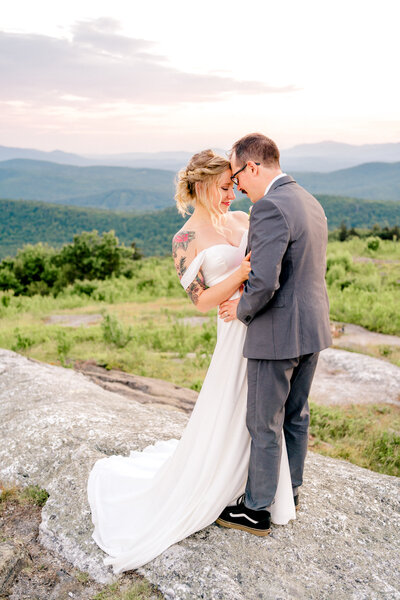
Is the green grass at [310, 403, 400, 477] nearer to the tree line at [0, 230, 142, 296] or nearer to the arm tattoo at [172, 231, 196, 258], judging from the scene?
the arm tattoo at [172, 231, 196, 258]

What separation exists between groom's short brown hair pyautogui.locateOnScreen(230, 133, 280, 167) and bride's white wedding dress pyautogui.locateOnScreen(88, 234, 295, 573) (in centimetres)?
61

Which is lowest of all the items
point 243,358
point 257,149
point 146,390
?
point 146,390

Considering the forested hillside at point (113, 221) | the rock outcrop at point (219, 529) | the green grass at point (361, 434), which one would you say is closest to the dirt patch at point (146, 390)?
the rock outcrop at point (219, 529)

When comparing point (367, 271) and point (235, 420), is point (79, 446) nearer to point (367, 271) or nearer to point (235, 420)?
point (235, 420)

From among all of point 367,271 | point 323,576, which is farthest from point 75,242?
point 323,576

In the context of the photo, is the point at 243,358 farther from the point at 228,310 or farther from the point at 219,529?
the point at 219,529

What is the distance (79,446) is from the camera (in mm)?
4574

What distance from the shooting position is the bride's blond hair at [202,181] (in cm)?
329

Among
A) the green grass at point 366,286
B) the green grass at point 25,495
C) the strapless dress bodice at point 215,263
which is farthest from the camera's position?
the green grass at point 366,286

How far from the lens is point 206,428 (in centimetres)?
351

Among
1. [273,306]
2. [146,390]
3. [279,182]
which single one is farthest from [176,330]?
[279,182]

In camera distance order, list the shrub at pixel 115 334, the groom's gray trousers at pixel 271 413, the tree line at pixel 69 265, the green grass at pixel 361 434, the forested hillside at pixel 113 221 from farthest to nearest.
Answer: the forested hillside at pixel 113 221 → the tree line at pixel 69 265 → the shrub at pixel 115 334 → the green grass at pixel 361 434 → the groom's gray trousers at pixel 271 413

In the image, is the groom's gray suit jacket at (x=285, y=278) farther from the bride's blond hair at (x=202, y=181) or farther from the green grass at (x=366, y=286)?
the green grass at (x=366, y=286)

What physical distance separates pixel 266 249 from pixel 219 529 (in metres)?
1.98
